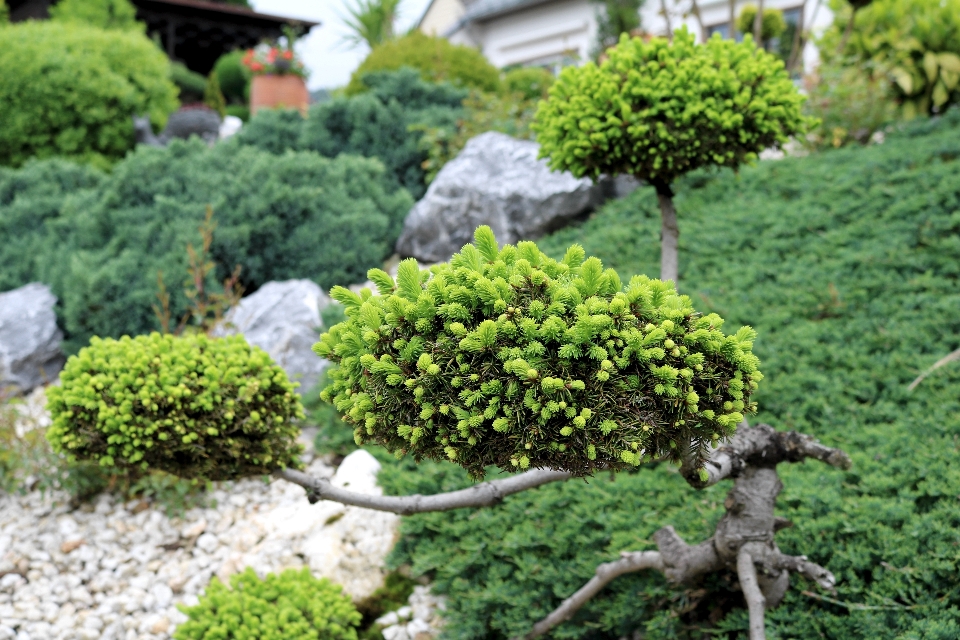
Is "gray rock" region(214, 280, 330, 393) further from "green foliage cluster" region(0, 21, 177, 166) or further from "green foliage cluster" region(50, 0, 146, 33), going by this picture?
"green foliage cluster" region(50, 0, 146, 33)

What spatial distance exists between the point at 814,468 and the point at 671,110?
182cm

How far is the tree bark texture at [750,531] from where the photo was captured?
2.50 metres

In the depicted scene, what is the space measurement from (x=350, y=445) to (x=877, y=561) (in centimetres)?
293

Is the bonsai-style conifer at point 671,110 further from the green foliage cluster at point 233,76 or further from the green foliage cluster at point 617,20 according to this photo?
the green foliage cluster at point 233,76

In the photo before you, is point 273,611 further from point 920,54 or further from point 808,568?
point 920,54

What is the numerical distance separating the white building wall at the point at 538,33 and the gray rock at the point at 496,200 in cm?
A: 1159

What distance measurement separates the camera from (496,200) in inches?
271

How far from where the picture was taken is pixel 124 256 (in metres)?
5.89

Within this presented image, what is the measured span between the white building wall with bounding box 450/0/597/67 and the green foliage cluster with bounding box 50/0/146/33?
854cm

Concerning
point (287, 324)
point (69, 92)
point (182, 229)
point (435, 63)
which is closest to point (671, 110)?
point (287, 324)

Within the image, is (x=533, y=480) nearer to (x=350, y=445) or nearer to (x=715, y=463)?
(x=715, y=463)

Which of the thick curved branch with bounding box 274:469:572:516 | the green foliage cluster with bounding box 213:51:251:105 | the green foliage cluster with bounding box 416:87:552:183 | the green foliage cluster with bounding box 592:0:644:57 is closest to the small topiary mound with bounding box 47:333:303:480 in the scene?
the thick curved branch with bounding box 274:469:572:516

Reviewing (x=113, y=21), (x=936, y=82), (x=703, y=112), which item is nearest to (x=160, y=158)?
(x=703, y=112)

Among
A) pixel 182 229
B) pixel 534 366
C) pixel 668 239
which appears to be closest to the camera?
pixel 534 366
